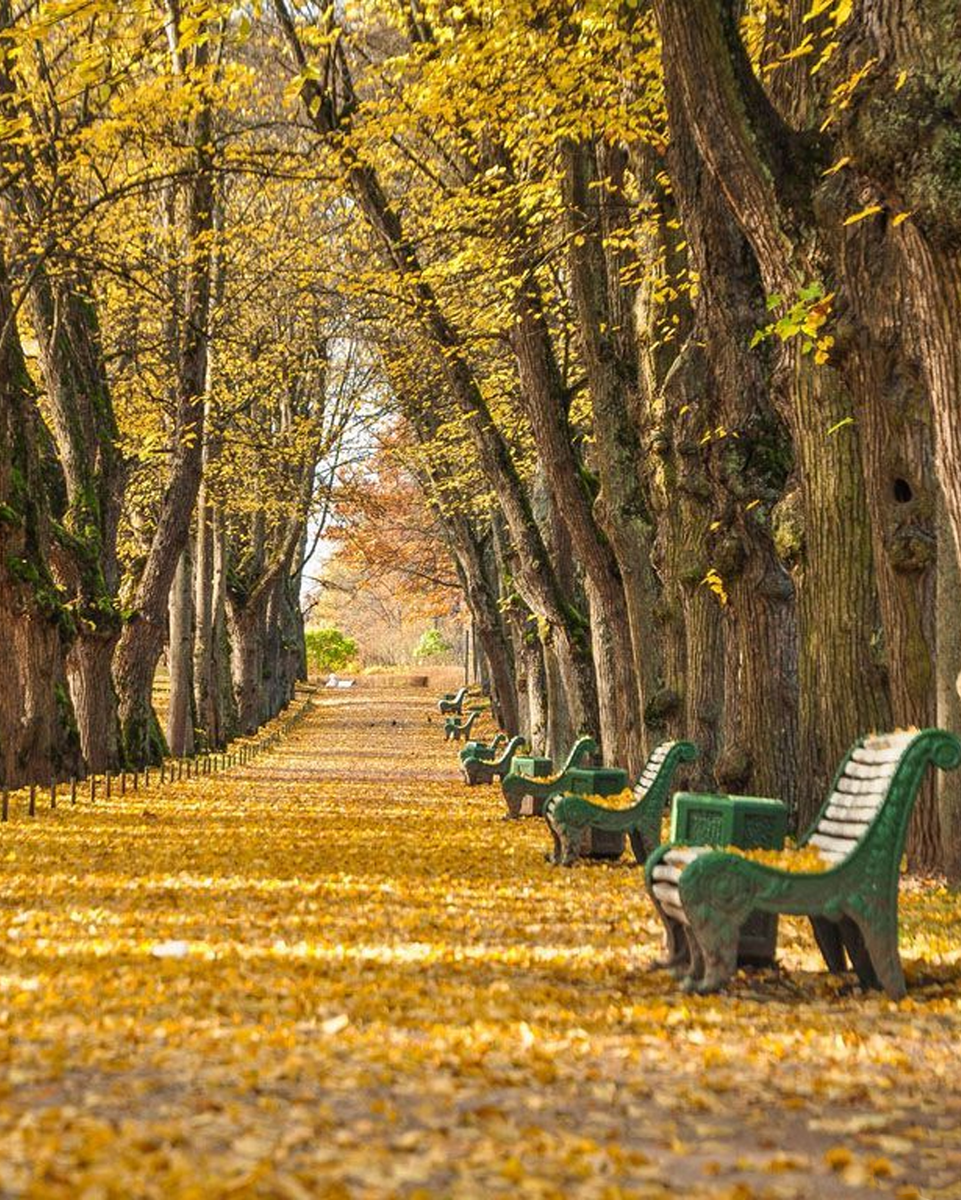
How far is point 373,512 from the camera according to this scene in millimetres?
42062

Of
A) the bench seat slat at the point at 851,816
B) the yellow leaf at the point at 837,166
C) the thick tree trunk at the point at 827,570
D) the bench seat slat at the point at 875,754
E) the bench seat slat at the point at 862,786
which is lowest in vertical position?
the bench seat slat at the point at 851,816

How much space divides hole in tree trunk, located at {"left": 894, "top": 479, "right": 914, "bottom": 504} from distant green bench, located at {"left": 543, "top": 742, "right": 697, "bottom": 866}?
2604mm

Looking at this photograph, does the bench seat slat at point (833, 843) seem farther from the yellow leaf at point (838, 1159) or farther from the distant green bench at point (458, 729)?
the distant green bench at point (458, 729)

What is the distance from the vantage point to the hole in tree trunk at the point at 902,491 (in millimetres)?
9711

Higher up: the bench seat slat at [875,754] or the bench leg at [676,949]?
the bench seat slat at [875,754]

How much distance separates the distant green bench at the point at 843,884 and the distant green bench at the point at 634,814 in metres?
4.37

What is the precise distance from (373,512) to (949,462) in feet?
116

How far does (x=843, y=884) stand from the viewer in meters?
6.70

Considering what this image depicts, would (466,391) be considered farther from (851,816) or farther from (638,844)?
(851,816)

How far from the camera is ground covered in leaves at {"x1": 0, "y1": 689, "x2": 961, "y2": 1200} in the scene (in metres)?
4.14

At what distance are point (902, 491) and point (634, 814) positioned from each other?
3459 mm

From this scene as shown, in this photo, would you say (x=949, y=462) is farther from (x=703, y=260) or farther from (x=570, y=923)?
(x=703, y=260)

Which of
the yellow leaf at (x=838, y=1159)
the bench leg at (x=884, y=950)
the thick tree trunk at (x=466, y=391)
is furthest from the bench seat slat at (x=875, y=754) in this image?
the thick tree trunk at (x=466, y=391)

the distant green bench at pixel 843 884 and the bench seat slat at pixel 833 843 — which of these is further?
the bench seat slat at pixel 833 843
